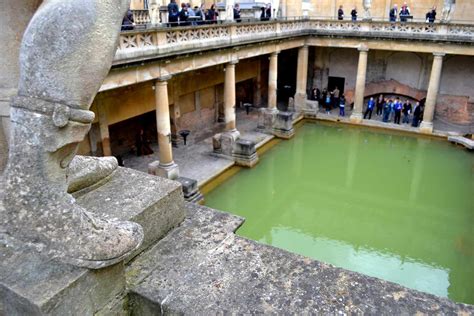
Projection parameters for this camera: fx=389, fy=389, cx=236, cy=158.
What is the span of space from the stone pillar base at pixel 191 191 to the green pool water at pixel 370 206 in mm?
575

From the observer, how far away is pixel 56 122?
1683 mm

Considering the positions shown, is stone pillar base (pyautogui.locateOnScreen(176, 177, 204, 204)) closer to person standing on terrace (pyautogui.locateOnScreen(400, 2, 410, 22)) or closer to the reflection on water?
the reflection on water

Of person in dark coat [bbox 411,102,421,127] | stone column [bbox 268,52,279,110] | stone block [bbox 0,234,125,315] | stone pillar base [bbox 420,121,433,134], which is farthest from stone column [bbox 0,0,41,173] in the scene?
person in dark coat [bbox 411,102,421,127]

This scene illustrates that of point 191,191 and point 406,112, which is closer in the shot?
Answer: point 191,191

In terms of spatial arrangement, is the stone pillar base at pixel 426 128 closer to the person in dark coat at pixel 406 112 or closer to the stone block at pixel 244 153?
the person in dark coat at pixel 406 112

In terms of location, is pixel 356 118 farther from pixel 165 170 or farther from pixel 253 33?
pixel 165 170

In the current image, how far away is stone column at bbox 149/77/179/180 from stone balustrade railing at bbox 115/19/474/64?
1235 mm

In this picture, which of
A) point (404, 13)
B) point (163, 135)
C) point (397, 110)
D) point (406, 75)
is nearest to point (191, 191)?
point (163, 135)

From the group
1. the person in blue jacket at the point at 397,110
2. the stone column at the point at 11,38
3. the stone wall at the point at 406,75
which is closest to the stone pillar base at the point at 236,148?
the person in blue jacket at the point at 397,110

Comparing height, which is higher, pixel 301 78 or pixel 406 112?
pixel 301 78

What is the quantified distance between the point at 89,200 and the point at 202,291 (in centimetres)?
97

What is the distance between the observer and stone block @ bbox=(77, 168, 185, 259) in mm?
2465

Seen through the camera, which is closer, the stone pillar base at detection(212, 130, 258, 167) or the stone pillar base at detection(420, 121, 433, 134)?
the stone pillar base at detection(212, 130, 258, 167)

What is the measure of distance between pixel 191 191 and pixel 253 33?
6.88m
